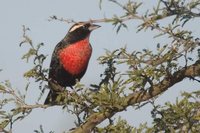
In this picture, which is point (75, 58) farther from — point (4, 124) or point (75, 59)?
point (4, 124)

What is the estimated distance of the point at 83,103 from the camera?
4383 mm

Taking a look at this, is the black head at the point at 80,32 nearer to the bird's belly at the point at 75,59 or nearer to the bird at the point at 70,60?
the bird at the point at 70,60

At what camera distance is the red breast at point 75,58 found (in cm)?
737

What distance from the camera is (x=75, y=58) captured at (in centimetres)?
737

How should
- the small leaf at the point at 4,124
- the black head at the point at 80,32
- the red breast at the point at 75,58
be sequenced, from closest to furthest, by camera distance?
the small leaf at the point at 4,124, the red breast at the point at 75,58, the black head at the point at 80,32

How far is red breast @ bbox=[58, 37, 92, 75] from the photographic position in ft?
24.2

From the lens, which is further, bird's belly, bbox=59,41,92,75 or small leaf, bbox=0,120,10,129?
bird's belly, bbox=59,41,92,75

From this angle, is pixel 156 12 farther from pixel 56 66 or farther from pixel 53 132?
pixel 56 66

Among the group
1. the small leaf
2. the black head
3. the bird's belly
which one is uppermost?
the black head

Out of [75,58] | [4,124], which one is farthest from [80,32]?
[4,124]

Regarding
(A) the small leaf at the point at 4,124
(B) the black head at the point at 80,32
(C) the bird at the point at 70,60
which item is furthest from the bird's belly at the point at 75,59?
(A) the small leaf at the point at 4,124

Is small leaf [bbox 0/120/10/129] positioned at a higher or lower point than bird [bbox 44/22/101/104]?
lower

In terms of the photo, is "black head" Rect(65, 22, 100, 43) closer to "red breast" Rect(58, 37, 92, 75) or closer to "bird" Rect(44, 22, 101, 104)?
"bird" Rect(44, 22, 101, 104)

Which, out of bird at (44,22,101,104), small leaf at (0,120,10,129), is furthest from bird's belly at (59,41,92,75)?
small leaf at (0,120,10,129)
